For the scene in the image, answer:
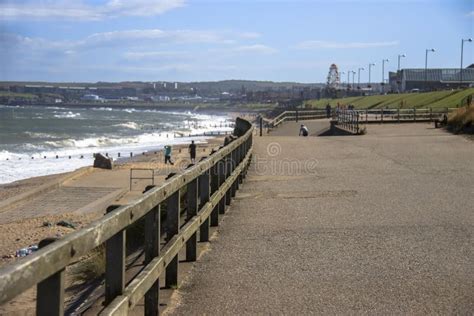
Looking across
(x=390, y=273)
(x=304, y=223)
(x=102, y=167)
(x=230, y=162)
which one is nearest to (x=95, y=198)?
(x=102, y=167)

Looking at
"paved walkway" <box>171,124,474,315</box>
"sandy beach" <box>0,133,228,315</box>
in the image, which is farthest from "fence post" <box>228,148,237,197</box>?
"sandy beach" <box>0,133,228,315</box>

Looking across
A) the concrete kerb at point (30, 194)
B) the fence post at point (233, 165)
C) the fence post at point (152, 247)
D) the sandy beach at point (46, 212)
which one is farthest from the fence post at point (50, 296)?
the concrete kerb at point (30, 194)

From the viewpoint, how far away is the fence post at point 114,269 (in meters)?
3.83

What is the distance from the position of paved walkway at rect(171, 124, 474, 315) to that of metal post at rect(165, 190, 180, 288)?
14cm

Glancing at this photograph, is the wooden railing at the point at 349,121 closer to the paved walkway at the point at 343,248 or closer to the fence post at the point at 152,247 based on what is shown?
the paved walkway at the point at 343,248

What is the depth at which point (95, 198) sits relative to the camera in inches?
1066

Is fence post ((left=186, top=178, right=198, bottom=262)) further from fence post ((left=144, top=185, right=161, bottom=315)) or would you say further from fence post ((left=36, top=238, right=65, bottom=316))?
fence post ((left=36, top=238, right=65, bottom=316))

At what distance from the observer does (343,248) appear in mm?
7668

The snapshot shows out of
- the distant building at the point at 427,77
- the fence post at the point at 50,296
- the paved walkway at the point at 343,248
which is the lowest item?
the paved walkway at the point at 343,248

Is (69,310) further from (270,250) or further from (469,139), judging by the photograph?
(469,139)

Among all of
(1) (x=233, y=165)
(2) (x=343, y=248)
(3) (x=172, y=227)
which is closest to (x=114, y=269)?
(3) (x=172, y=227)

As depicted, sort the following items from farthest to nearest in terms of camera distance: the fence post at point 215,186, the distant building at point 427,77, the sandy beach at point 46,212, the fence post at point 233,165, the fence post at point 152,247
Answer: the distant building at point 427,77, the sandy beach at point 46,212, the fence post at point 233,165, the fence post at point 215,186, the fence post at point 152,247

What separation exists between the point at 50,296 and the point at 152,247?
7.19ft

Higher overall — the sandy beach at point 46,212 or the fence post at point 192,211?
the fence post at point 192,211
